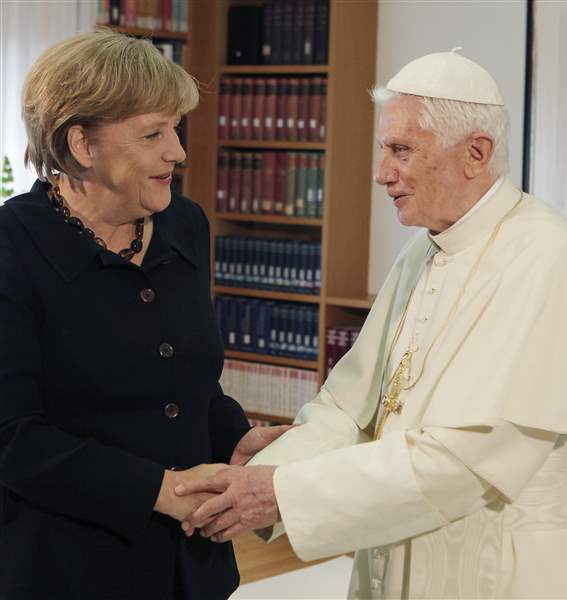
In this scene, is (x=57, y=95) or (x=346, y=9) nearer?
(x=57, y=95)

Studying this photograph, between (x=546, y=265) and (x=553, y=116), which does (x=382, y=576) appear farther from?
(x=553, y=116)

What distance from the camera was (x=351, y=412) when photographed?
2.24 metres

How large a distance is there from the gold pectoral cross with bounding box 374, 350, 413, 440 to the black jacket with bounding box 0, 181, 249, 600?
38 cm

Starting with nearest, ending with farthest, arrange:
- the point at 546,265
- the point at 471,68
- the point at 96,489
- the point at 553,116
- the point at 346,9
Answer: the point at 96,489 < the point at 546,265 < the point at 471,68 < the point at 553,116 < the point at 346,9

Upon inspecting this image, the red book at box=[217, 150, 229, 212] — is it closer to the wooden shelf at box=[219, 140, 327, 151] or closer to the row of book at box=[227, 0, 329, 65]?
the wooden shelf at box=[219, 140, 327, 151]

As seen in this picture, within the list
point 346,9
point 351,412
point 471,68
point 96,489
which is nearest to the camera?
point 96,489

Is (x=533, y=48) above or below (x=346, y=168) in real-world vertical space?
above

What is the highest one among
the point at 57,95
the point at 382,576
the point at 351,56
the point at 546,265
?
the point at 351,56

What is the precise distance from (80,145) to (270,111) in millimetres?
3328

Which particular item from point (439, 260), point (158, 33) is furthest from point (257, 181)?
point (439, 260)

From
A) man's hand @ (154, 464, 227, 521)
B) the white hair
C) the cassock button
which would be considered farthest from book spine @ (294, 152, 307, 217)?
man's hand @ (154, 464, 227, 521)

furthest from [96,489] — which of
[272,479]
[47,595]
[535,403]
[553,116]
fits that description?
[553,116]

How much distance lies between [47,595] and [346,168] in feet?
11.4

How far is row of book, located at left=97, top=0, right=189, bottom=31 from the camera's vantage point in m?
4.96
